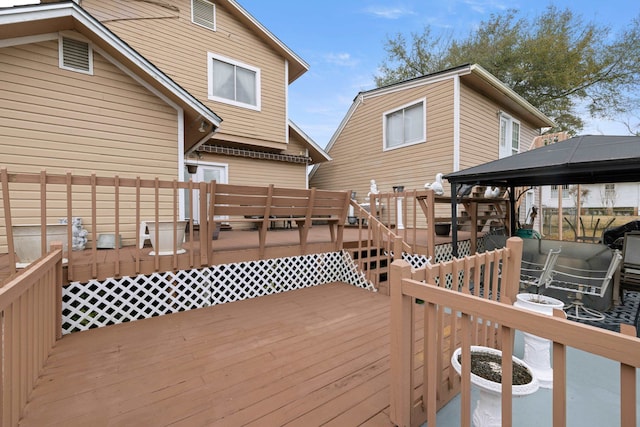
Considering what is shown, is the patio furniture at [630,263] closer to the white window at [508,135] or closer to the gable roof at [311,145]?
the white window at [508,135]

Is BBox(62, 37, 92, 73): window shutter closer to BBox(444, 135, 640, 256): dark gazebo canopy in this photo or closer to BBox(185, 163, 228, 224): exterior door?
BBox(185, 163, 228, 224): exterior door

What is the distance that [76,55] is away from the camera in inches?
193

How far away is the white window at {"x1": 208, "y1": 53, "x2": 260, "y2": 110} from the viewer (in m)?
8.24

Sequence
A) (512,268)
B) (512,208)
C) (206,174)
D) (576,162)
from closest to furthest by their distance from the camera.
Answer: (512,268)
(576,162)
(512,208)
(206,174)

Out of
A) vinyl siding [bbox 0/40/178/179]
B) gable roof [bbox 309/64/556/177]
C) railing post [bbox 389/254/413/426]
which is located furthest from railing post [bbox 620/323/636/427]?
gable roof [bbox 309/64/556/177]

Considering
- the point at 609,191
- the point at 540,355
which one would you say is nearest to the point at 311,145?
the point at 540,355

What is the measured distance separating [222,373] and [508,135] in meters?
12.6

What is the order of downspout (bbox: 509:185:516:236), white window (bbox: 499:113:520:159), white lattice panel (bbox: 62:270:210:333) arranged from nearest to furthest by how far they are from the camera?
1. white lattice panel (bbox: 62:270:210:333)
2. downspout (bbox: 509:185:516:236)
3. white window (bbox: 499:113:520:159)

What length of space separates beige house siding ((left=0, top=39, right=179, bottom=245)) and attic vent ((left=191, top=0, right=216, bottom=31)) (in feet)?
13.0

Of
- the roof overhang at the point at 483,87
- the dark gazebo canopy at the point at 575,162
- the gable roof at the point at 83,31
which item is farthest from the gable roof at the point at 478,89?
the gable roof at the point at 83,31

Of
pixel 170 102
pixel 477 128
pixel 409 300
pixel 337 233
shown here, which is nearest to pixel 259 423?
pixel 409 300

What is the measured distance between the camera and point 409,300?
69.8 inches

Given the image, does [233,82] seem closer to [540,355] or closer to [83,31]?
[83,31]

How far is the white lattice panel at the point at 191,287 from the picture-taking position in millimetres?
3262
